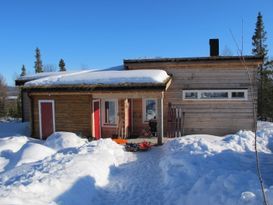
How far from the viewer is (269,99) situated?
3359 centimetres

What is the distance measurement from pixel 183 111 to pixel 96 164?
7973mm

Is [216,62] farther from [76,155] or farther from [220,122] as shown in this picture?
[76,155]

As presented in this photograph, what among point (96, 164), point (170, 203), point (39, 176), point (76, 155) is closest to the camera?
point (170, 203)

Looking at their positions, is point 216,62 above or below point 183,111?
above

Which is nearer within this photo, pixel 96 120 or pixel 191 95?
pixel 96 120

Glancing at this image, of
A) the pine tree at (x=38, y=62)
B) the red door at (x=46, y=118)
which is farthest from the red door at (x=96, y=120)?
the pine tree at (x=38, y=62)

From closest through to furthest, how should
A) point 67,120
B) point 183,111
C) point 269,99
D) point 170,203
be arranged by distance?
point 170,203, point 67,120, point 183,111, point 269,99

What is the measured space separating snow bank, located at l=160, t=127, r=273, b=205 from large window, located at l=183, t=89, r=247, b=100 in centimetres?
366

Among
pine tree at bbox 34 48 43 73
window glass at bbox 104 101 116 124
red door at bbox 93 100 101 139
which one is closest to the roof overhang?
red door at bbox 93 100 101 139

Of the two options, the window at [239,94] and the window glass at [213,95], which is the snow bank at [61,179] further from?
the window at [239,94]

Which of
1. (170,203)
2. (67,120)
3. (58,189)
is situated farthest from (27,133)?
(170,203)

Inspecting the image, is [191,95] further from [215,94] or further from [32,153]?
[32,153]

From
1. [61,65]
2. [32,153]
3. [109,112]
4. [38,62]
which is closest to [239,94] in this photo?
[109,112]

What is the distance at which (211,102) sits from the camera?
15883mm
